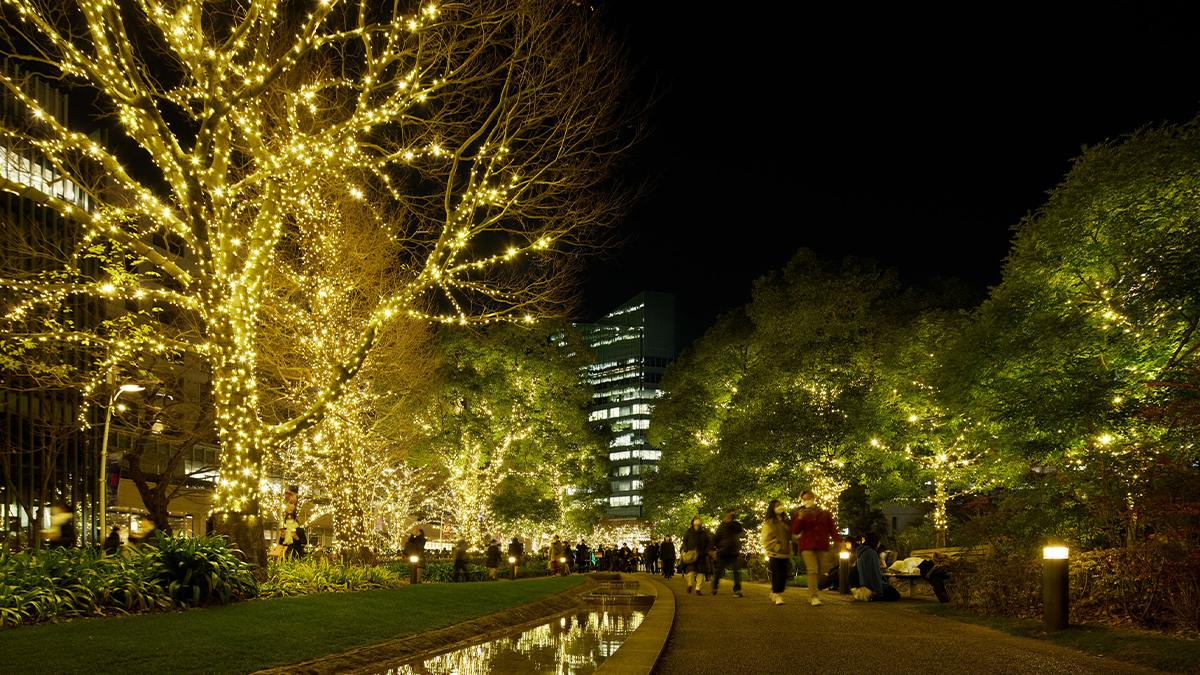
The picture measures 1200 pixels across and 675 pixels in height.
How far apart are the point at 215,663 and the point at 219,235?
876cm

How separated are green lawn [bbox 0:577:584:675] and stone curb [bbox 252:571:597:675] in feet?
0.55

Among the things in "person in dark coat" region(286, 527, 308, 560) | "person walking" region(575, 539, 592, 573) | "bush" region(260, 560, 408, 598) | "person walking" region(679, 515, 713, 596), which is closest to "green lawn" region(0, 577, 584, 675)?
"bush" region(260, 560, 408, 598)

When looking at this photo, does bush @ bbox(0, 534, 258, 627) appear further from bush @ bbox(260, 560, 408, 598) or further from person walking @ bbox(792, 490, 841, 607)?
person walking @ bbox(792, 490, 841, 607)

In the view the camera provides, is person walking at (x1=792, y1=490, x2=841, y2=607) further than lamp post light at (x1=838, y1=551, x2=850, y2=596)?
No

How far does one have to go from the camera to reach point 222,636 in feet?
27.3

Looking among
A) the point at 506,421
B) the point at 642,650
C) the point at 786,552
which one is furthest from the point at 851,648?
the point at 506,421

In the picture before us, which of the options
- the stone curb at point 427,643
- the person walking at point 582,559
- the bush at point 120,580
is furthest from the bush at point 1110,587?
the person walking at point 582,559

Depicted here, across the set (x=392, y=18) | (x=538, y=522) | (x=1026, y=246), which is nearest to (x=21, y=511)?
(x=538, y=522)

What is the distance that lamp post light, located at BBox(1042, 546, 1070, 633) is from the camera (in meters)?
10.1

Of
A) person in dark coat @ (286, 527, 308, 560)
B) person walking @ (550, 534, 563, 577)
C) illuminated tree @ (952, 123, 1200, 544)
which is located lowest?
person walking @ (550, 534, 563, 577)

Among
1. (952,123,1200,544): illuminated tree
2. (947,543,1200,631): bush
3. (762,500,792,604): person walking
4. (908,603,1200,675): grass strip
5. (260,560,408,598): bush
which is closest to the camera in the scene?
(908,603,1200,675): grass strip

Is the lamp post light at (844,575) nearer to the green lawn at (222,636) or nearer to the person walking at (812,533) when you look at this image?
the person walking at (812,533)

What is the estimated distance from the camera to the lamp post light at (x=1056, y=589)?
10102 mm

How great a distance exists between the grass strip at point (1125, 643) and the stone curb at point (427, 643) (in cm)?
483
